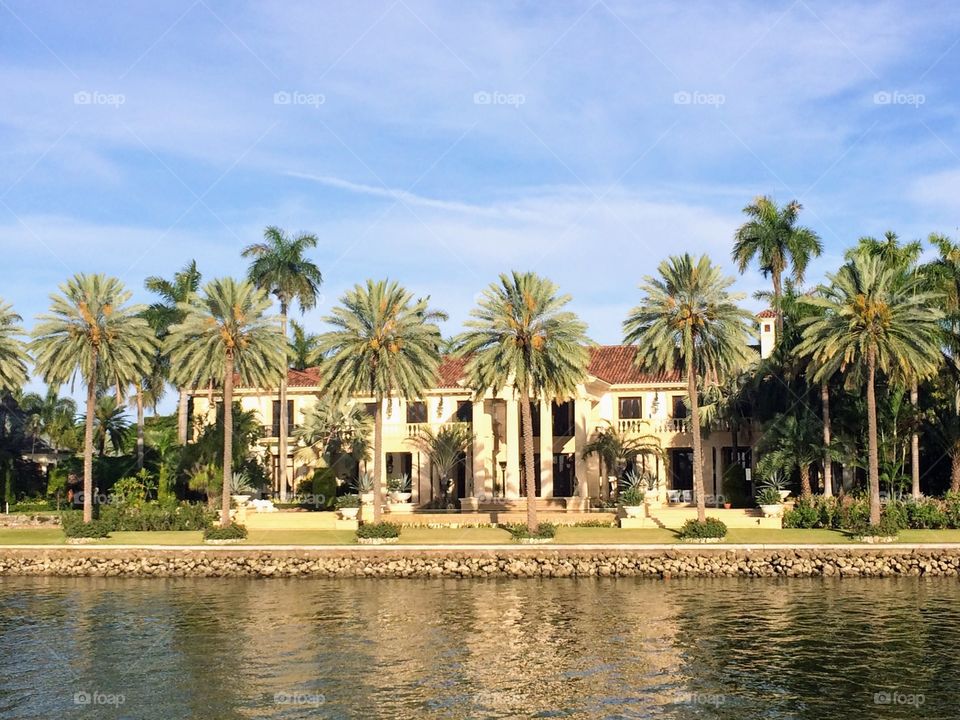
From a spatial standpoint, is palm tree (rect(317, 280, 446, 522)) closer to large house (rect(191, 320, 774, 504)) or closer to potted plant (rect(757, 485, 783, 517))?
large house (rect(191, 320, 774, 504))

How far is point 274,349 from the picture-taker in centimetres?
5588

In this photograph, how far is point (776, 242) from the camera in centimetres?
6675

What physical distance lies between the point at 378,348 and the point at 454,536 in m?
10.2

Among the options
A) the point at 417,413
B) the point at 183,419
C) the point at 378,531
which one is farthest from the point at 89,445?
the point at 417,413

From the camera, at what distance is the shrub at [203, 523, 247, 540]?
52.1m

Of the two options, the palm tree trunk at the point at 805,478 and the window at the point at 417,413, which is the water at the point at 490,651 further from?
the window at the point at 417,413

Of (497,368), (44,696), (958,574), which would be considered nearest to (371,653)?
(44,696)

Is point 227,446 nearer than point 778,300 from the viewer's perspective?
Yes

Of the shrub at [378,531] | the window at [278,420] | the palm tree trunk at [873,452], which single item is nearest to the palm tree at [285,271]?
the window at [278,420]

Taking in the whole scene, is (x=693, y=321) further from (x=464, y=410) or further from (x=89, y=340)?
(x=89, y=340)

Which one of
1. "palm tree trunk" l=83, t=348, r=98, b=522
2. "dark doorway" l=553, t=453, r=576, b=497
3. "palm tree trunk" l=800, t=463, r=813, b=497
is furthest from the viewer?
"dark doorway" l=553, t=453, r=576, b=497

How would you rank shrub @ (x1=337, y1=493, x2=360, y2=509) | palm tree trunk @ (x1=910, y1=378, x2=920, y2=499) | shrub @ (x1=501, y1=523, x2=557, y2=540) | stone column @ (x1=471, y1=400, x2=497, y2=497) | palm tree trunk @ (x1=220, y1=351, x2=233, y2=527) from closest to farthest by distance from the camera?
1. shrub @ (x1=501, y1=523, x2=557, y2=540)
2. palm tree trunk @ (x1=220, y1=351, x2=233, y2=527)
3. palm tree trunk @ (x1=910, y1=378, x2=920, y2=499)
4. shrub @ (x1=337, y1=493, x2=360, y2=509)
5. stone column @ (x1=471, y1=400, x2=497, y2=497)

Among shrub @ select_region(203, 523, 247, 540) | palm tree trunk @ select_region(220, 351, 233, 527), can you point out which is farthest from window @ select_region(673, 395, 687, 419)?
shrub @ select_region(203, 523, 247, 540)

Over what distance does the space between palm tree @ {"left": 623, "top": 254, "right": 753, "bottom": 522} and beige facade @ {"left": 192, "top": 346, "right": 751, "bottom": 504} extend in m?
11.1
